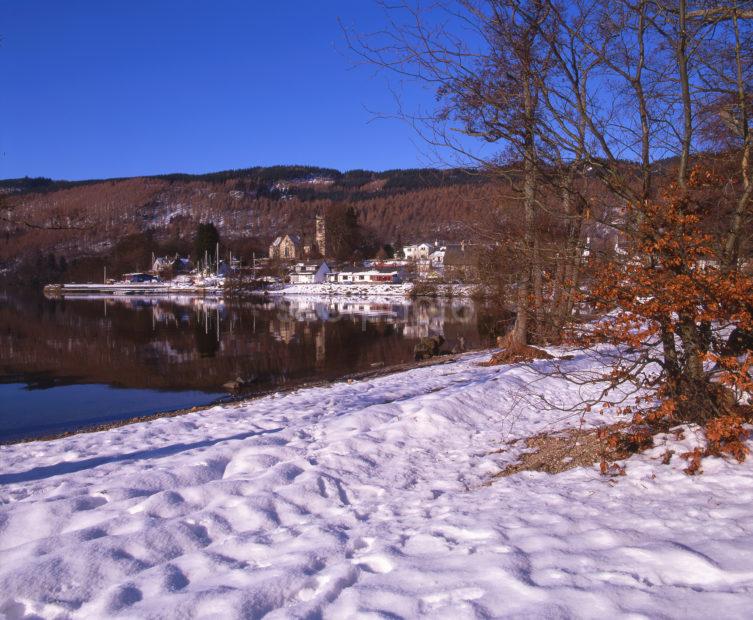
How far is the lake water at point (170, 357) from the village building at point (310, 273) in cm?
5539

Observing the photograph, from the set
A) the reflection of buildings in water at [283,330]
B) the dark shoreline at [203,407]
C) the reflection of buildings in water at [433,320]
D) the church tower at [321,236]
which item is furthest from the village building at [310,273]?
the dark shoreline at [203,407]

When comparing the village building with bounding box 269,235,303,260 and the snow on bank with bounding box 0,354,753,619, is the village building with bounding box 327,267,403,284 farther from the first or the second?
the snow on bank with bounding box 0,354,753,619

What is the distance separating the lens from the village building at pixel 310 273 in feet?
314

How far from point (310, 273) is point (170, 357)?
76.2m

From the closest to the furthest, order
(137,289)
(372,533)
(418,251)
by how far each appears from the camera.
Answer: (372,533) → (137,289) → (418,251)

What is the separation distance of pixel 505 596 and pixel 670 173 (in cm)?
423

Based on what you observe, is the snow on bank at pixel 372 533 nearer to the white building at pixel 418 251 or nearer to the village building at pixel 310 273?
the village building at pixel 310 273

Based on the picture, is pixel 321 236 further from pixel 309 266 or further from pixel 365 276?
pixel 365 276

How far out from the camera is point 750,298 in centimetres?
436

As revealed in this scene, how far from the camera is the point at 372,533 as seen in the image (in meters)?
4.32

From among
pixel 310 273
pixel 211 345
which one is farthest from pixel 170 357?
pixel 310 273

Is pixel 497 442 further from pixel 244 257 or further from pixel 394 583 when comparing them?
pixel 244 257

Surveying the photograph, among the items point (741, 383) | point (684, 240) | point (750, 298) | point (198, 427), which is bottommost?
point (198, 427)

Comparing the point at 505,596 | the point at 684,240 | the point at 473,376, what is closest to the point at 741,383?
the point at 684,240
